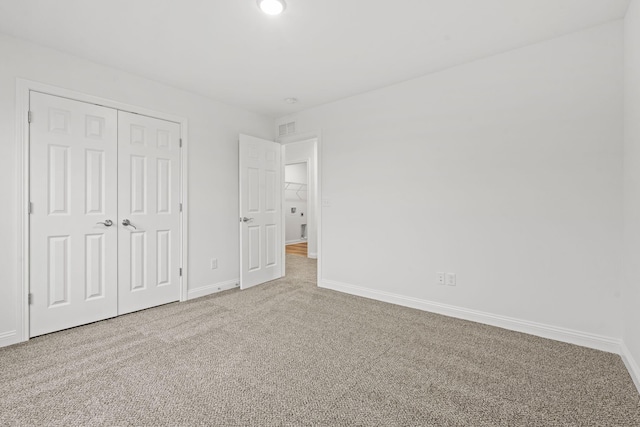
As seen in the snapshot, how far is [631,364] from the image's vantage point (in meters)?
1.93

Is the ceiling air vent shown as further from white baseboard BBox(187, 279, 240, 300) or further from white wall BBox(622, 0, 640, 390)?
white wall BBox(622, 0, 640, 390)

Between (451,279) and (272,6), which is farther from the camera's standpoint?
(451,279)

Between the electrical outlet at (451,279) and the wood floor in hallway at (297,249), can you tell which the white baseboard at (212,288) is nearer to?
the electrical outlet at (451,279)

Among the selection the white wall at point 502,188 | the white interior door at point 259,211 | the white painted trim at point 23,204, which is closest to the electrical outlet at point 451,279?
the white wall at point 502,188

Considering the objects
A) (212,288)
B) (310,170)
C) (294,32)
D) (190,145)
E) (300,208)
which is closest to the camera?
(294,32)

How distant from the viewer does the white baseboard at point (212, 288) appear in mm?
3518

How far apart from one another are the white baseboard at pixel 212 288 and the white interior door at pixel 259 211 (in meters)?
0.19

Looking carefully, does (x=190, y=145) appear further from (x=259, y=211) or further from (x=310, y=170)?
(x=310, y=170)

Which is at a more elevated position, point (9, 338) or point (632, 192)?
point (632, 192)

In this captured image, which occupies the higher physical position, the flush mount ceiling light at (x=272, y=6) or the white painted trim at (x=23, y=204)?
the flush mount ceiling light at (x=272, y=6)

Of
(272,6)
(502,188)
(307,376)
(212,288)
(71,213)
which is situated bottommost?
(307,376)

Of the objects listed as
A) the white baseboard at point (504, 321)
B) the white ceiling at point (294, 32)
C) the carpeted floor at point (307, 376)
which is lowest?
the carpeted floor at point (307, 376)

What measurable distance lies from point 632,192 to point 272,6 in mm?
2722

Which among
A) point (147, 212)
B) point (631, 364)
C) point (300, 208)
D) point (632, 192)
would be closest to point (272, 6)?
point (147, 212)
